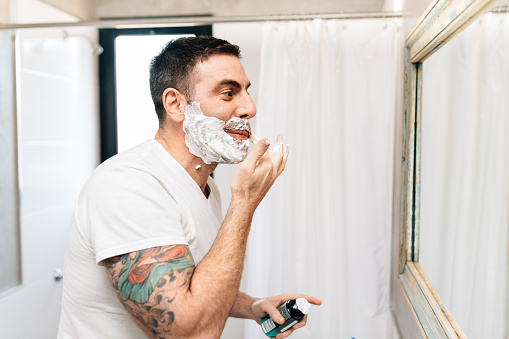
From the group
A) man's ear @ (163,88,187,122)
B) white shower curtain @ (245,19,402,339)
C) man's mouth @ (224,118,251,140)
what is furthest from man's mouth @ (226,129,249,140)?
white shower curtain @ (245,19,402,339)

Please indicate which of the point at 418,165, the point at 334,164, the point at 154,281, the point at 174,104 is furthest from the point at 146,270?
the point at 334,164

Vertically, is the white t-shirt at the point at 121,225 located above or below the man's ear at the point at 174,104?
below

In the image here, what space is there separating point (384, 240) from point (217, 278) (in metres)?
1.03

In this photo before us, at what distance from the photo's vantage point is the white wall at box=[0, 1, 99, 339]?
1861 millimetres

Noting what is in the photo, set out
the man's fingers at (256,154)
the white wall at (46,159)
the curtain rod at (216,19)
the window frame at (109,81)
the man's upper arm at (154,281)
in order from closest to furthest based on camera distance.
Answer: the man's upper arm at (154,281)
the man's fingers at (256,154)
the curtain rod at (216,19)
the white wall at (46,159)
the window frame at (109,81)

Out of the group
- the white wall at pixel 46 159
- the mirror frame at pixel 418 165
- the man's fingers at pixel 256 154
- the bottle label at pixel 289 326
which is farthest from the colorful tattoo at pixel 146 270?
the white wall at pixel 46 159

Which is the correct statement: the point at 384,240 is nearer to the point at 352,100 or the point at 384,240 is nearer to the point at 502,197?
the point at 352,100

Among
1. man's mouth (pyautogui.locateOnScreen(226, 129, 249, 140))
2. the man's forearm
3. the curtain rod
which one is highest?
the curtain rod

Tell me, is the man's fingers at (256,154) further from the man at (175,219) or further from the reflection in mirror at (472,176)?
the reflection in mirror at (472,176)

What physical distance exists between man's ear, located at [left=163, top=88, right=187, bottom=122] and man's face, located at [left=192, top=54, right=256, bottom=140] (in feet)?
0.10

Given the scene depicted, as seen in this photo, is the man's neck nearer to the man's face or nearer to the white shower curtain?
the man's face

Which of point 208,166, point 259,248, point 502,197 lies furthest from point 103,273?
point 259,248

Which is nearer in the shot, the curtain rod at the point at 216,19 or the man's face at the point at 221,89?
the man's face at the point at 221,89

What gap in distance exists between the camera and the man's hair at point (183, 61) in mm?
959
